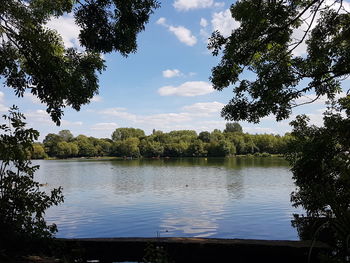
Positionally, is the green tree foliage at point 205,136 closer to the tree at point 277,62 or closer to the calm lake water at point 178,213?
the calm lake water at point 178,213

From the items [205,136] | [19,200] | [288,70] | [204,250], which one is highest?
[205,136]

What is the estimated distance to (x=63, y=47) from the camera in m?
9.05

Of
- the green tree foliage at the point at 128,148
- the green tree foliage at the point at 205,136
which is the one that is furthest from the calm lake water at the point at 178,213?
the green tree foliage at the point at 205,136

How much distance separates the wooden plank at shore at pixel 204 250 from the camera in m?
7.47

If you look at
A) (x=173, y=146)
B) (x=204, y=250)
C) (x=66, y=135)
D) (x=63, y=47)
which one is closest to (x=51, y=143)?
(x=66, y=135)

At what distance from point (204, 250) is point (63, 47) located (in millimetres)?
7002

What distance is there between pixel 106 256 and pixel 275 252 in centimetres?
434

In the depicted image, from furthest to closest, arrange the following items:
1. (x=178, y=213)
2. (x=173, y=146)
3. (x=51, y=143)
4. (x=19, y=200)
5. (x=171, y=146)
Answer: (x=51, y=143), (x=171, y=146), (x=173, y=146), (x=178, y=213), (x=19, y=200)

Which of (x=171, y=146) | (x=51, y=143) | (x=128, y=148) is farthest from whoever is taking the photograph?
(x=51, y=143)

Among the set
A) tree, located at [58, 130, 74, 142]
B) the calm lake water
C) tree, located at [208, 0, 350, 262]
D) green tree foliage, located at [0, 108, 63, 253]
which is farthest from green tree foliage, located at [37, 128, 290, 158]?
green tree foliage, located at [0, 108, 63, 253]

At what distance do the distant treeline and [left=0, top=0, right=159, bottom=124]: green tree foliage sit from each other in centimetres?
13074

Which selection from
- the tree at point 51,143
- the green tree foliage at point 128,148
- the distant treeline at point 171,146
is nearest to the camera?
the distant treeline at point 171,146

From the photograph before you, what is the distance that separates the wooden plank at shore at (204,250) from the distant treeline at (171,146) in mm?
130392

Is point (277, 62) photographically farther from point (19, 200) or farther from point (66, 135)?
point (66, 135)
